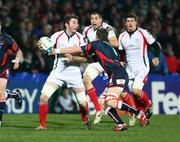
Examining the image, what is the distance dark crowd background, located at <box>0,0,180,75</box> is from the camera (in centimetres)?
1923

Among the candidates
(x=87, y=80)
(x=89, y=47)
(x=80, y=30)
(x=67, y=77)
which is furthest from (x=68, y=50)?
(x=80, y=30)

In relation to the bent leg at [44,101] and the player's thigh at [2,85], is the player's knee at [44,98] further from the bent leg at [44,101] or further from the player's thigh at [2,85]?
the player's thigh at [2,85]

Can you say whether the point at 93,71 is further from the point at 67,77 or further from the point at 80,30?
the point at 80,30

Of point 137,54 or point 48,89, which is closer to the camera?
point 48,89

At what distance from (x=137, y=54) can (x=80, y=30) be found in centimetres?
595

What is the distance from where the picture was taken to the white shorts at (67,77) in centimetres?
1283

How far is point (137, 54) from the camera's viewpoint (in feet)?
46.3

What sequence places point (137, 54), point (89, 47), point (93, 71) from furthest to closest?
point (93, 71) < point (137, 54) < point (89, 47)

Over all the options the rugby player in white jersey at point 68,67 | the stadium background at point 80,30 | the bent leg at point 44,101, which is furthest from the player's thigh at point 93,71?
the stadium background at point 80,30

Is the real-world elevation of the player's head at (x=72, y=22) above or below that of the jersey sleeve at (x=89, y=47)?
above

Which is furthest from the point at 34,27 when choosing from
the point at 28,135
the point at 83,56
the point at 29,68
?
the point at 28,135

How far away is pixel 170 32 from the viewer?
71.4ft

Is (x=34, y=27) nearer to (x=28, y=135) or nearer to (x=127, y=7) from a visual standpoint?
(x=127, y=7)

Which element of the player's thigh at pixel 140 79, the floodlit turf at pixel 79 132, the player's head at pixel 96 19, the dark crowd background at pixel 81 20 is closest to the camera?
the floodlit turf at pixel 79 132
